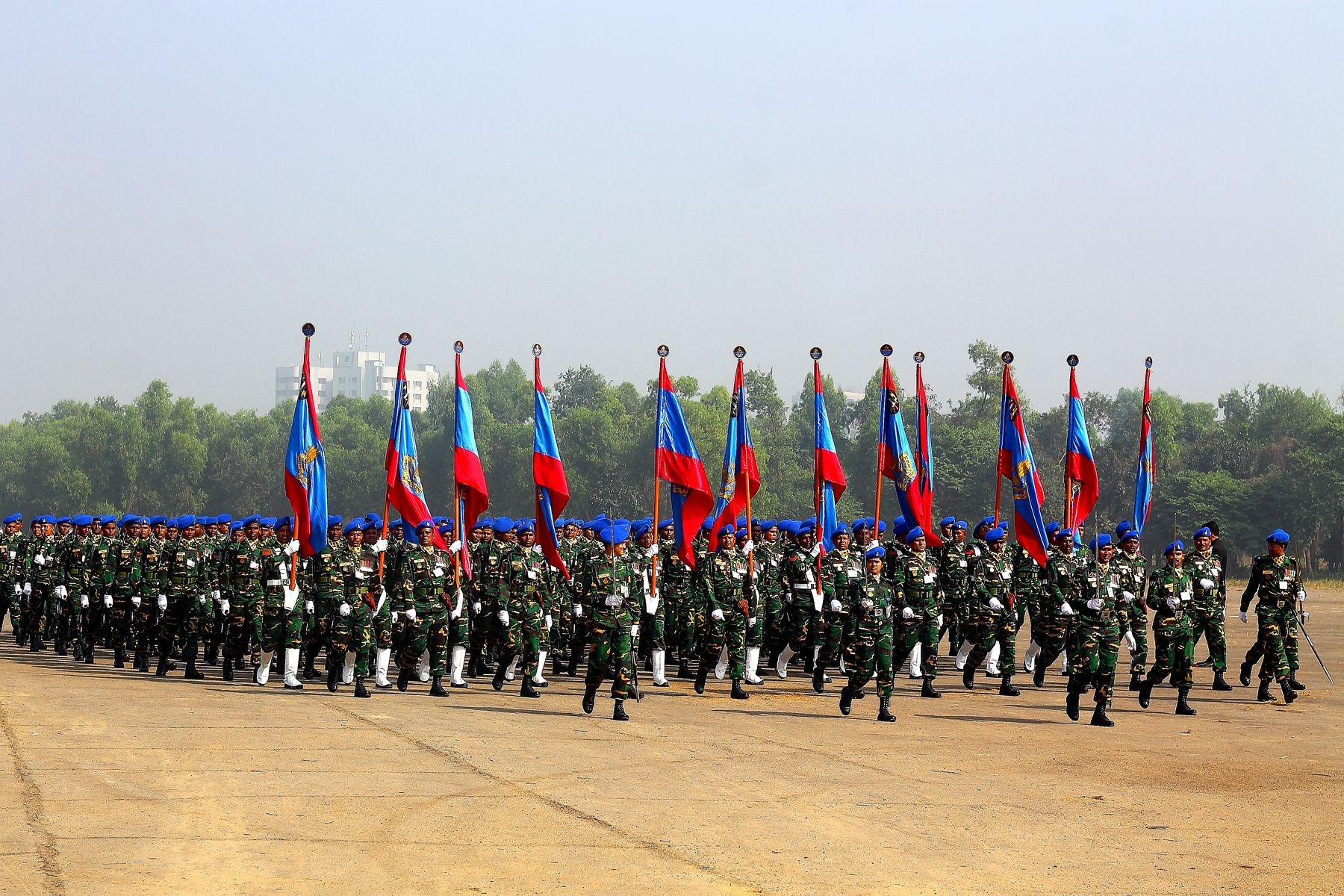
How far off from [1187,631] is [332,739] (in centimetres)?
897

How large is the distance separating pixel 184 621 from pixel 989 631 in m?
10.0

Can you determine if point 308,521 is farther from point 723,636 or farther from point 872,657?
point 872,657

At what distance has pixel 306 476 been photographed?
16.4 m

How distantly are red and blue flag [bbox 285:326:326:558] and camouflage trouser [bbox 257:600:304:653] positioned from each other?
66cm

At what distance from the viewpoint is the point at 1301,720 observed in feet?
48.3

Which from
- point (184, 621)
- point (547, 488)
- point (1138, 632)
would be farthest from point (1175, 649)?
point (184, 621)

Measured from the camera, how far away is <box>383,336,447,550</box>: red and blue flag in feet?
53.7

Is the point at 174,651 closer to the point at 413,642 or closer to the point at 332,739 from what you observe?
the point at 413,642

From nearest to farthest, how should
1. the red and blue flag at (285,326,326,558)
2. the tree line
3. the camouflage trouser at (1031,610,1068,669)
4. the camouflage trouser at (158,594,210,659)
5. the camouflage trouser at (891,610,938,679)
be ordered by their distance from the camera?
the red and blue flag at (285,326,326,558) < the camouflage trouser at (891,610,938,679) < the camouflage trouser at (1031,610,1068,669) < the camouflage trouser at (158,594,210,659) < the tree line

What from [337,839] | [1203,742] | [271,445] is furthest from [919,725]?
[271,445]

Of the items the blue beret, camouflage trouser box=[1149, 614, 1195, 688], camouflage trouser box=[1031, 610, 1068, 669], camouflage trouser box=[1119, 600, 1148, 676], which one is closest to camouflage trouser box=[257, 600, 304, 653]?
the blue beret

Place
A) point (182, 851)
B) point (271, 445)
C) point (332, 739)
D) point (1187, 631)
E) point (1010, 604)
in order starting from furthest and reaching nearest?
point (271, 445), point (1010, 604), point (1187, 631), point (332, 739), point (182, 851)

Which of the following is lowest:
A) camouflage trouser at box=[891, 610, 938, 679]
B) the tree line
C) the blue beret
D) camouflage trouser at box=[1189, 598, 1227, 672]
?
camouflage trouser at box=[891, 610, 938, 679]

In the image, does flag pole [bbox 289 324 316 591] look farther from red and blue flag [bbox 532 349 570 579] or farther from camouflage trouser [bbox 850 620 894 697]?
camouflage trouser [bbox 850 620 894 697]
